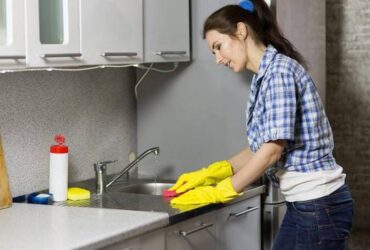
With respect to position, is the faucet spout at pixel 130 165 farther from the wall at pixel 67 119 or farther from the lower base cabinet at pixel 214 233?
the lower base cabinet at pixel 214 233

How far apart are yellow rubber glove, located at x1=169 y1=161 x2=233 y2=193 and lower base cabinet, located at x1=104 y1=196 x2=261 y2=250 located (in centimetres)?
12

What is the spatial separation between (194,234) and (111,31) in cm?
79

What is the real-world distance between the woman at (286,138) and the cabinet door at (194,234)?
0.09m

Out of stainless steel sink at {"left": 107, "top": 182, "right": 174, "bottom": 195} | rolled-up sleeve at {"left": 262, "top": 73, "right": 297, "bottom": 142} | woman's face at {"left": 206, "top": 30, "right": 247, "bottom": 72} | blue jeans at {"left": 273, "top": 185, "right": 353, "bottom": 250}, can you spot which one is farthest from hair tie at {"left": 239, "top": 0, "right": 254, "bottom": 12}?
stainless steel sink at {"left": 107, "top": 182, "right": 174, "bottom": 195}

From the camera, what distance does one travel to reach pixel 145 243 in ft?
7.56

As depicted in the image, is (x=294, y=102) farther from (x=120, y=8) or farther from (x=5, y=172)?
(x=5, y=172)

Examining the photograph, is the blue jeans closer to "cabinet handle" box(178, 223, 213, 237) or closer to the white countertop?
"cabinet handle" box(178, 223, 213, 237)

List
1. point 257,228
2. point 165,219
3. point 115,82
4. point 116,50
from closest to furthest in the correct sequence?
point 165,219
point 116,50
point 257,228
point 115,82

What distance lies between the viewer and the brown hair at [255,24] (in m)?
2.60

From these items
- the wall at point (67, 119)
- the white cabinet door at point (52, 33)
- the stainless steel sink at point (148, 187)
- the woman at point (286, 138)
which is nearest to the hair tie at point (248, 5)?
the woman at point (286, 138)

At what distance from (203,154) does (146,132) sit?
12.1 inches

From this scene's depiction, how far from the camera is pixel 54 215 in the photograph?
2371mm

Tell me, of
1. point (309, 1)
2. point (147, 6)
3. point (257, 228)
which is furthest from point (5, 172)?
point (309, 1)

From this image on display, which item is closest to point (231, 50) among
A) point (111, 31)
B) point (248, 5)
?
point (248, 5)
